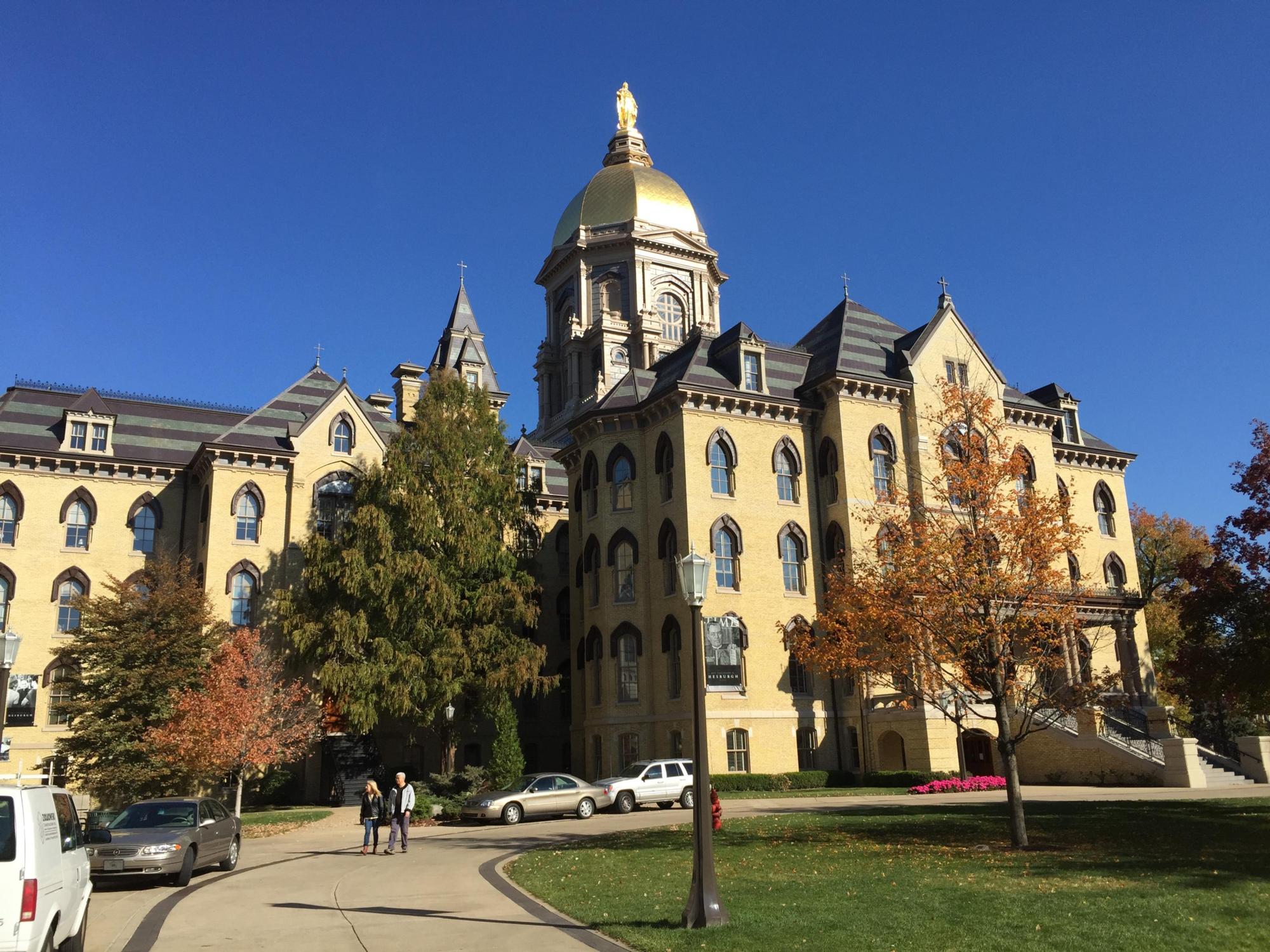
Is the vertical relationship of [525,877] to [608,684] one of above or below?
below

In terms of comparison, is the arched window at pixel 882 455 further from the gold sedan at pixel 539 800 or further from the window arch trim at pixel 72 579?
the window arch trim at pixel 72 579

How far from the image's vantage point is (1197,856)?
1716 centimetres

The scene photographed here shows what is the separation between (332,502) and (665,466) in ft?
45.5

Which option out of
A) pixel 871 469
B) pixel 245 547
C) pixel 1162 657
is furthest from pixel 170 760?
pixel 1162 657

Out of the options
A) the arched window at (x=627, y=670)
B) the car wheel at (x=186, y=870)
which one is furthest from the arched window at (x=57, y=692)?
the car wheel at (x=186, y=870)

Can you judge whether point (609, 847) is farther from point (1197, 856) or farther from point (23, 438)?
point (23, 438)

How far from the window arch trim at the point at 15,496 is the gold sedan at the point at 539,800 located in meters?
23.0

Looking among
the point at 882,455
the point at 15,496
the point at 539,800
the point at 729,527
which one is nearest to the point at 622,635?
the point at 729,527

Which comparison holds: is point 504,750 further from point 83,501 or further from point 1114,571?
point 1114,571

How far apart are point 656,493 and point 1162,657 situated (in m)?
35.2

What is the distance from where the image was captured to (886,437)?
43656mm

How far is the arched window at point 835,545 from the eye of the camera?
41188 mm

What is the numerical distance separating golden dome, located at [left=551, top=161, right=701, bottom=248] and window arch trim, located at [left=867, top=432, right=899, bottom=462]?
3336 centimetres

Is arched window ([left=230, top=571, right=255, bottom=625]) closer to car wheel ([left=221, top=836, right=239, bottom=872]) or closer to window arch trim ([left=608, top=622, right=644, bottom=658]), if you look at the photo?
window arch trim ([left=608, top=622, right=644, bottom=658])
